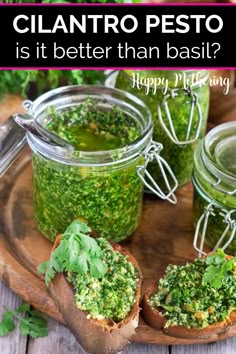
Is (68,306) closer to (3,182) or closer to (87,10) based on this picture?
(3,182)

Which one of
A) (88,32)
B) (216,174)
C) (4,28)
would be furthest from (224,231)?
(4,28)

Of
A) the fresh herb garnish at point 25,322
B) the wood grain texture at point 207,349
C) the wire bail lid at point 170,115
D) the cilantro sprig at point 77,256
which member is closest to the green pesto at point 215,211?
the wire bail lid at point 170,115

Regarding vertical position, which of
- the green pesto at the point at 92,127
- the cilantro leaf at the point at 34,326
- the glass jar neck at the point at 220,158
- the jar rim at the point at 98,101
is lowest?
the cilantro leaf at the point at 34,326

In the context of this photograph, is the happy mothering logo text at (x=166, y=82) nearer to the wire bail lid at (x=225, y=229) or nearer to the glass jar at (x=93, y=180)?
the glass jar at (x=93, y=180)

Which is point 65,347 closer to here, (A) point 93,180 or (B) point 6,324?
(B) point 6,324

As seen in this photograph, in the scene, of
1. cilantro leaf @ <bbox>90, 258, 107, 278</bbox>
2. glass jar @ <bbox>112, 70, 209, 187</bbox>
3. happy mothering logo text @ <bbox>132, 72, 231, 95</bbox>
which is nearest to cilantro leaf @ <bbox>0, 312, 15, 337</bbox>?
cilantro leaf @ <bbox>90, 258, 107, 278</bbox>

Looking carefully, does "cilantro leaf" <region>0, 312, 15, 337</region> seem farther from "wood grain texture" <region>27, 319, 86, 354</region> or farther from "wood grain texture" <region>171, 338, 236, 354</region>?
"wood grain texture" <region>171, 338, 236, 354</region>
